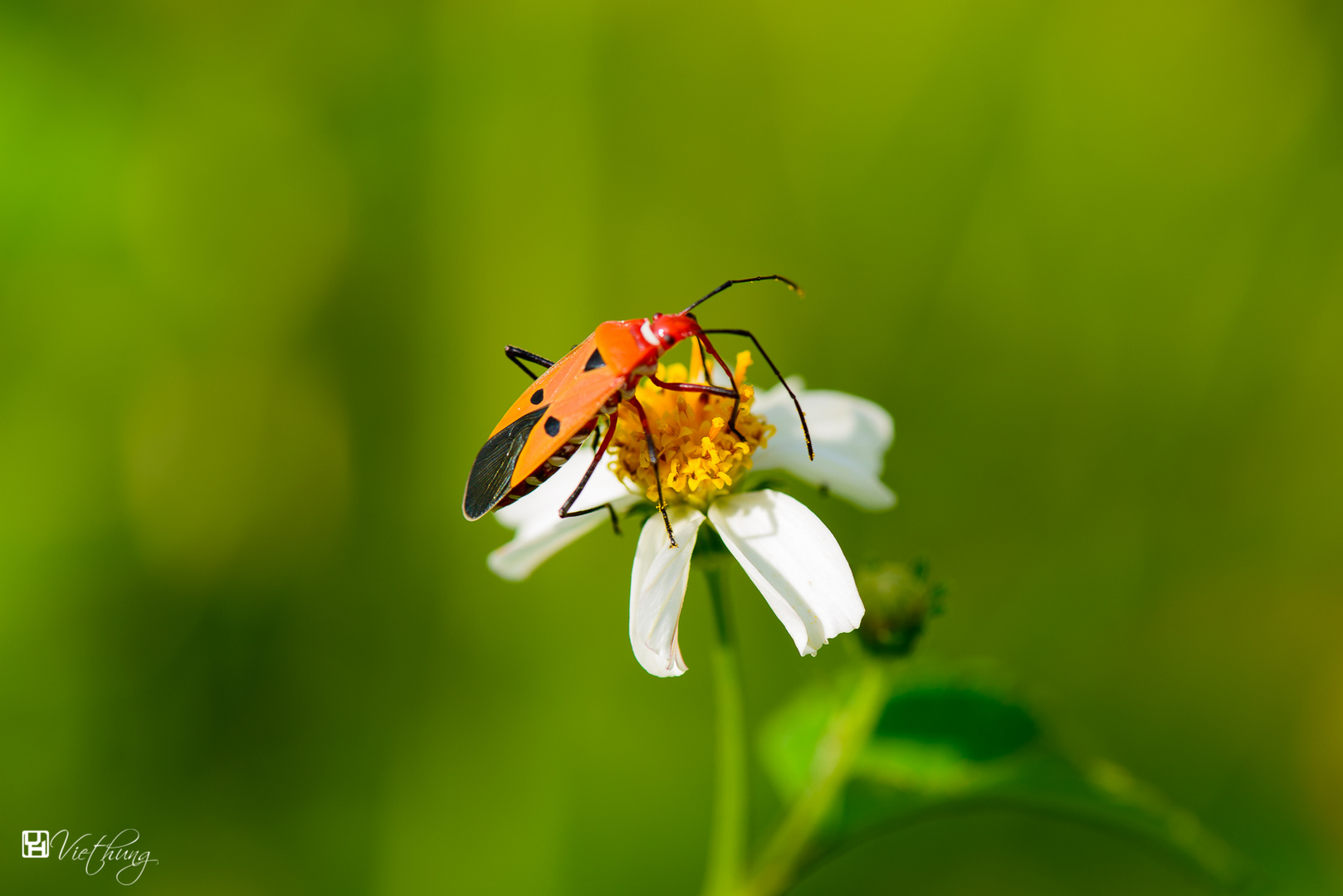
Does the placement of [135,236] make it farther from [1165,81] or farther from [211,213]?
[1165,81]

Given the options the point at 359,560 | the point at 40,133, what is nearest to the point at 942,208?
the point at 359,560

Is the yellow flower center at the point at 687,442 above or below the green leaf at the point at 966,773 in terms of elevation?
above

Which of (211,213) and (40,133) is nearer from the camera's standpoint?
(40,133)

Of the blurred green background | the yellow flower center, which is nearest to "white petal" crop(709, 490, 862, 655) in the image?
the yellow flower center

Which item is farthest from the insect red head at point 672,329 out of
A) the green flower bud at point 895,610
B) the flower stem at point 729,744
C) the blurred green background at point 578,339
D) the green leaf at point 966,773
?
the blurred green background at point 578,339

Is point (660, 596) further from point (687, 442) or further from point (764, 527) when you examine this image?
point (687, 442)

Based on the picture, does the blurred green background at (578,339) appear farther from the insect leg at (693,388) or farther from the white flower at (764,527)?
the insect leg at (693,388)
